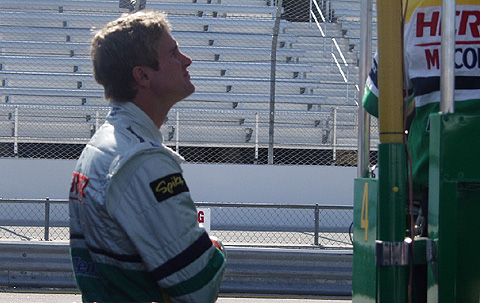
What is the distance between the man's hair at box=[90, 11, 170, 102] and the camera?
1987 mm

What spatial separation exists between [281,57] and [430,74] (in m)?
15.0

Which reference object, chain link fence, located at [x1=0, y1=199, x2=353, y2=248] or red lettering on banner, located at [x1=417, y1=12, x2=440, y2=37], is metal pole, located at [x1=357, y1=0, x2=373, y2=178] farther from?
chain link fence, located at [x1=0, y1=199, x2=353, y2=248]

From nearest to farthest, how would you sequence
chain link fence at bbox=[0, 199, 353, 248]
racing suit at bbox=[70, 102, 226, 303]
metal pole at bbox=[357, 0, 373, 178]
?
1. racing suit at bbox=[70, 102, 226, 303]
2. metal pole at bbox=[357, 0, 373, 178]
3. chain link fence at bbox=[0, 199, 353, 248]

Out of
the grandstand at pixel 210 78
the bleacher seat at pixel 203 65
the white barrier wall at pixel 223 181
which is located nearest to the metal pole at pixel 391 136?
the white barrier wall at pixel 223 181

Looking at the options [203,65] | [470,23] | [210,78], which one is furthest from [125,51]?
[203,65]

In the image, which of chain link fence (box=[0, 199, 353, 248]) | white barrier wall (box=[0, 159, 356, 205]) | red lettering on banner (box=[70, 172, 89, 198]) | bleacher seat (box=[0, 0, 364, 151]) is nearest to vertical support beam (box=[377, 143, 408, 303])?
red lettering on banner (box=[70, 172, 89, 198])

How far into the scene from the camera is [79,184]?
1.98 m

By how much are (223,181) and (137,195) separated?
11085mm

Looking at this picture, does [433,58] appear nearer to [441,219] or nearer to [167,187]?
[441,219]

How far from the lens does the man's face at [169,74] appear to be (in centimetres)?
204

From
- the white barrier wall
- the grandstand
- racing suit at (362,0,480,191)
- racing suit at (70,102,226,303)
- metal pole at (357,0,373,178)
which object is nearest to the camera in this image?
racing suit at (70,102,226,303)

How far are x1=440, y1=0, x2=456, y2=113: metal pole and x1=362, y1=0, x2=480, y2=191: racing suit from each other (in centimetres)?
33

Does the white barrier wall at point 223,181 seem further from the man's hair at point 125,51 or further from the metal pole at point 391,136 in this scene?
the metal pole at point 391,136

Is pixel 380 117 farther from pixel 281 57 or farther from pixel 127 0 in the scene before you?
pixel 281 57
